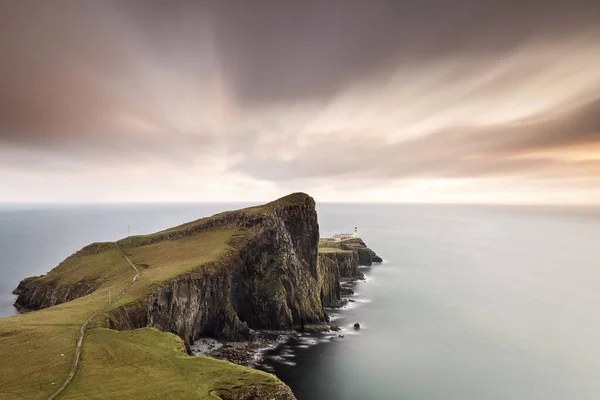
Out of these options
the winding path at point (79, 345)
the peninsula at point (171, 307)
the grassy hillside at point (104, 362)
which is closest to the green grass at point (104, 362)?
the grassy hillside at point (104, 362)

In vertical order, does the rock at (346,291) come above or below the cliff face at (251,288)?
below

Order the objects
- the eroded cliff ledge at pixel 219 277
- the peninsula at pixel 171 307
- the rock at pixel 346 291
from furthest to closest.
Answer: the rock at pixel 346 291
the eroded cliff ledge at pixel 219 277
the peninsula at pixel 171 307

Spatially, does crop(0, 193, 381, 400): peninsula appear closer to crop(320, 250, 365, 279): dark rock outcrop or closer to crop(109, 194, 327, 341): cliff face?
crop(109, 194, 327, 341): cliff face

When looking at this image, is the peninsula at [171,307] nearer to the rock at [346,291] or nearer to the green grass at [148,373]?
the green grass at [148,373]

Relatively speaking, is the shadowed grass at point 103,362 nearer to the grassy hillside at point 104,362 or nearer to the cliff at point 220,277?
the grassy hillside at point 104,362

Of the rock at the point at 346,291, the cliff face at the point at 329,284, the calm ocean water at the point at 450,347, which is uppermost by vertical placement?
the cliff face at the point at 329,284

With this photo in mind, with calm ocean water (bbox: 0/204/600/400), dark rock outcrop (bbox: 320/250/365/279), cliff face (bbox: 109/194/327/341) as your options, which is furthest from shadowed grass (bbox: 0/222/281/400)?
dark rock outcrop (bbox: 320/250/365/279)

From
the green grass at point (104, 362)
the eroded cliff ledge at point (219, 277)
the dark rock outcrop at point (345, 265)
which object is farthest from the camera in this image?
the dark rock outcrop at point (345, 265)

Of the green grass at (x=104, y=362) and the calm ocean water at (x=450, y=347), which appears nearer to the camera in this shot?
the green grass at (x=104, y=362)

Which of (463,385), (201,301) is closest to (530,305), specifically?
(463,385)
